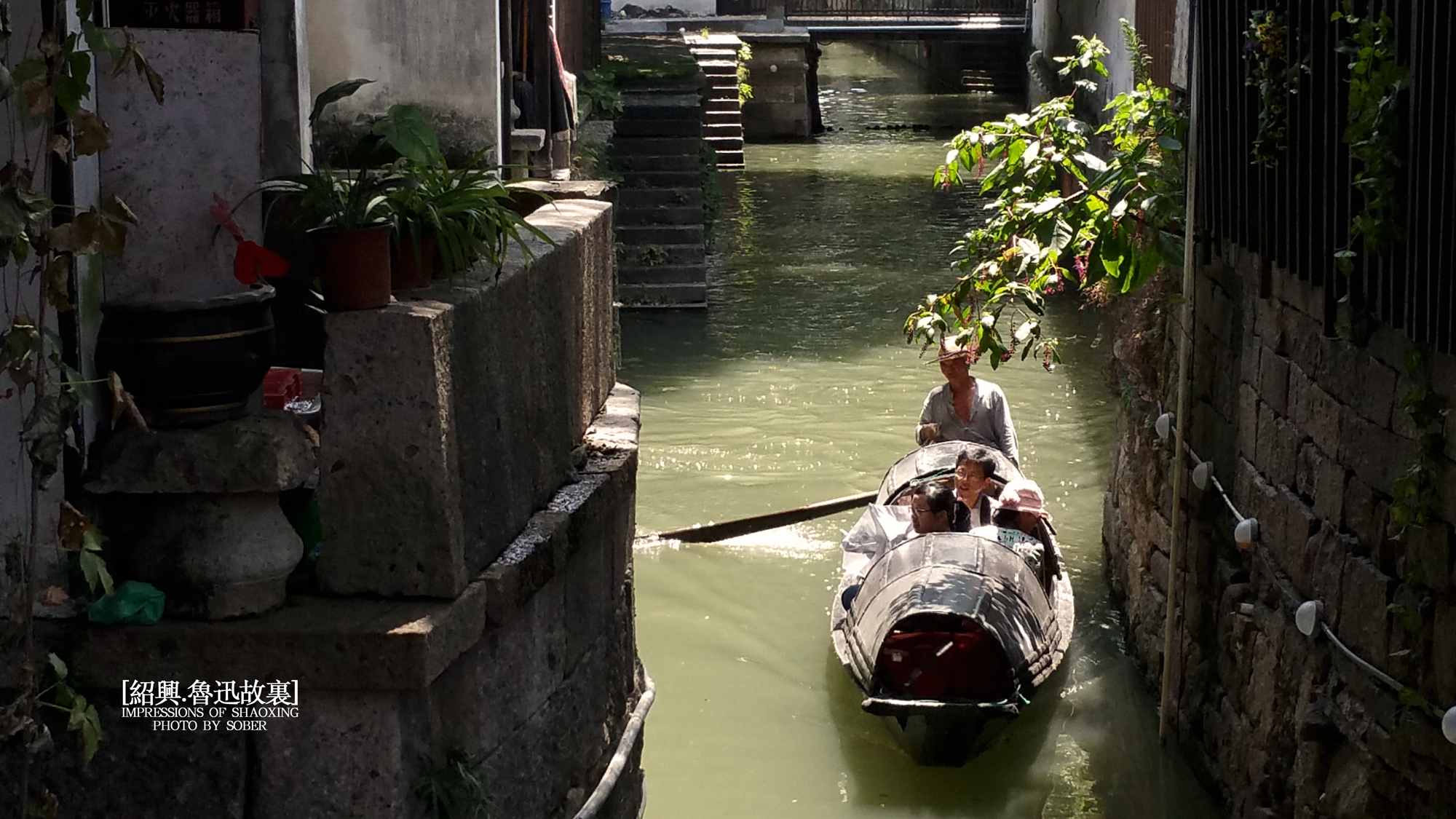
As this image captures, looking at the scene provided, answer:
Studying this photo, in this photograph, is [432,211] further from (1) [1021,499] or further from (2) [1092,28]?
(2) [1092,28]

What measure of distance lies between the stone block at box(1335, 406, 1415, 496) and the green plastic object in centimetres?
351

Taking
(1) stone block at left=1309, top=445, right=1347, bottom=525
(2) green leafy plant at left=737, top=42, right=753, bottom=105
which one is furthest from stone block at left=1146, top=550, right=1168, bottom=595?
(2) green leafy plant at left=737, top=42, right=753, bottom=105

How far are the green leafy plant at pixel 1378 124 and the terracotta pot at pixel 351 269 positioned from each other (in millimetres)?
2886

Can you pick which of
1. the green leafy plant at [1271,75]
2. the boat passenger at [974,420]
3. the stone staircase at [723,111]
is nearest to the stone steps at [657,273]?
the boat passenger at [974,420]

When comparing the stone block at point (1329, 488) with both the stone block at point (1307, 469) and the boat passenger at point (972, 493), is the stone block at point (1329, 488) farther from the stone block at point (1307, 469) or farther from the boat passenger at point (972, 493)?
the boat passenger at point (972, 493)

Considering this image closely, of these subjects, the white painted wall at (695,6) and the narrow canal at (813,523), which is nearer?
the narrow canal at (813,523)

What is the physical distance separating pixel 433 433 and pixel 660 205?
1439 cm

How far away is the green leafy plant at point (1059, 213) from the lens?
726 cm

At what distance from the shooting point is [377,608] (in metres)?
3.72

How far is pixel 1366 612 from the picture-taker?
523cm

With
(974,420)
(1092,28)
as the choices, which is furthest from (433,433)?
(1092,28)

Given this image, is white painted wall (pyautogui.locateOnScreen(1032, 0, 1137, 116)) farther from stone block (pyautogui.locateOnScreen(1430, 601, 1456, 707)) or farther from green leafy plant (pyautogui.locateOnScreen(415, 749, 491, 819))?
green leafy plant (pyautogui.locateOnScreen(415, 749, 491, 819))

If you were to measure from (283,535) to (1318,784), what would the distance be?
12.1 feet

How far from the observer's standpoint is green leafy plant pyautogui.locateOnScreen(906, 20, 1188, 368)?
23.8 feet
